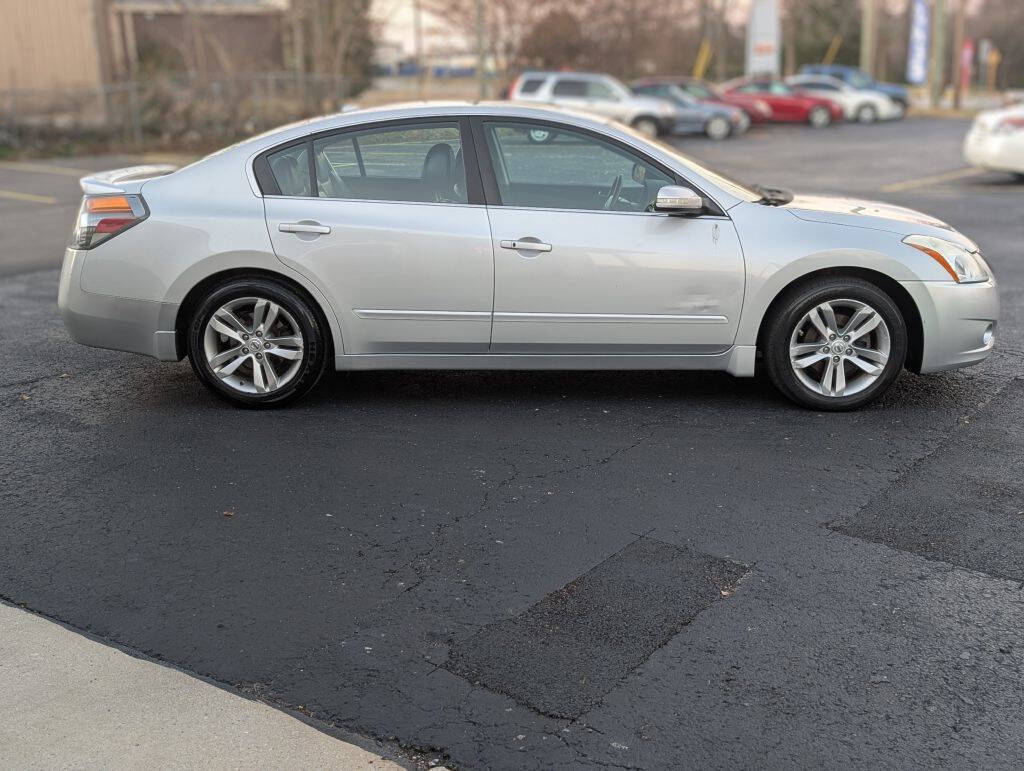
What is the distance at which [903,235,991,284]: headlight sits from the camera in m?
6.05

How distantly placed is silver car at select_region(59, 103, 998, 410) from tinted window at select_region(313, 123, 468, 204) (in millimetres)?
11

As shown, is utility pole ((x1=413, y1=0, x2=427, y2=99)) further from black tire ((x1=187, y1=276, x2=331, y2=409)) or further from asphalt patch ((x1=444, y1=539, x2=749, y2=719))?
asphalt patch ((x1=444, y1=539, x2=749, y2=719))

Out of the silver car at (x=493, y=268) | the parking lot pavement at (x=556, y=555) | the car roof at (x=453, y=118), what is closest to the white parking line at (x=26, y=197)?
the parking lot pavement at (x=556, y=555)

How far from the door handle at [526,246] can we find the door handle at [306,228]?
3.03 feet

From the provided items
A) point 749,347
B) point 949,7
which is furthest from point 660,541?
point 949,7

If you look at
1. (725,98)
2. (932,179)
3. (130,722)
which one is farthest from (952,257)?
(725,98)

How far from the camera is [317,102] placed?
29.4 meters

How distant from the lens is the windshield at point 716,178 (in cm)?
614

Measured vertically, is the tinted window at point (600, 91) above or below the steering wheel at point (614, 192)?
below

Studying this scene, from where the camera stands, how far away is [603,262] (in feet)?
19.4

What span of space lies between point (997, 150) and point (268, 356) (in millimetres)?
14228

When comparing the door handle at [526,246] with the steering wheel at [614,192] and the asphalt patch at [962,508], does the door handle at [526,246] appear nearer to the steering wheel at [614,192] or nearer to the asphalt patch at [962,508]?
the steering wheel at [614,192]

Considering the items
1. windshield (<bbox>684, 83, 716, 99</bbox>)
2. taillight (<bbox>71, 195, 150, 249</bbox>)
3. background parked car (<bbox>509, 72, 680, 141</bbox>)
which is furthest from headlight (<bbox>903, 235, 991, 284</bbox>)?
windshield (<bbox>684, 83, 716, 99</bbox>)

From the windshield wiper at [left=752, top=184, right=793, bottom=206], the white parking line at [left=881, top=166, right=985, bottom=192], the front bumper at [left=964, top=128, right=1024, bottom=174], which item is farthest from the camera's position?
the white parking line at [left=881, top=166, right=985, bottom=192]
